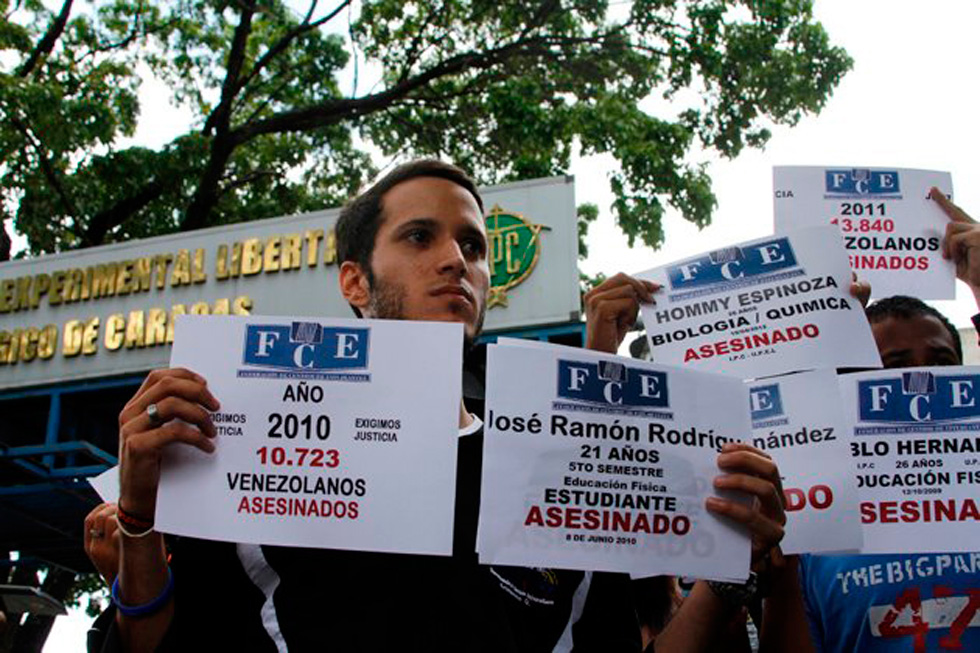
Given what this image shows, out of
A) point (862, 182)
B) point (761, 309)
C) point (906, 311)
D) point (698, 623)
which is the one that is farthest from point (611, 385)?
point (862, 182)

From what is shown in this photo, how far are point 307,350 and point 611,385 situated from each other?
1.89ft

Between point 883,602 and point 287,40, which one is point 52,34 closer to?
point 287,40

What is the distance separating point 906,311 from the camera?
2.85 meters

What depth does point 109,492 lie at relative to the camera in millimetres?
2203

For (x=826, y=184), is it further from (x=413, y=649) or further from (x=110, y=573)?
(x=110, y=573)

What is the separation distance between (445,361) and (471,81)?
1270 cm

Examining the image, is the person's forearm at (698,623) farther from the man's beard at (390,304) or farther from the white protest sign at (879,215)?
the white protest sign at (879,215)

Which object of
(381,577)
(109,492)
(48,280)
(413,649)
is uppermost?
(48,280)

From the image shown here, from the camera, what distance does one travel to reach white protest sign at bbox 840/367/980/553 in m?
2.20

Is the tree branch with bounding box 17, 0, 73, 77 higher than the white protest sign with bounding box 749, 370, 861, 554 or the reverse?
higher

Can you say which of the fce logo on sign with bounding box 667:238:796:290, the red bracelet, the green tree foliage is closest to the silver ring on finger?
the red bracelet

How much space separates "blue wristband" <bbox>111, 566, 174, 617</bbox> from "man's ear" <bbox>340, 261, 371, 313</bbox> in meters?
0.78

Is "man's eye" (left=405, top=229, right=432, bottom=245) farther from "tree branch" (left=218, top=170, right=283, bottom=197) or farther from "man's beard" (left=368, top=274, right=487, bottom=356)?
"tree branch" (left=218, top=170, right=283, bottom=197)

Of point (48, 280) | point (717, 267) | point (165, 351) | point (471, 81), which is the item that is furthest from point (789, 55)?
point (717, 267)
